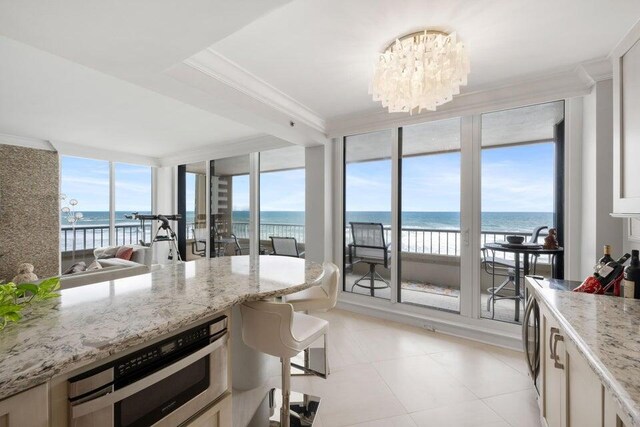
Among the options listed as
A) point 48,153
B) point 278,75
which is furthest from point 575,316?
point 48,153

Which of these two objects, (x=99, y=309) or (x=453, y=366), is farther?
(x=453, y=366)

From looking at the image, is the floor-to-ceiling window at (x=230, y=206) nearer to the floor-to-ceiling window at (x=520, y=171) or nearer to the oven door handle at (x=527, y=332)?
the floor-to-ceiling window at (x=520, y=171)

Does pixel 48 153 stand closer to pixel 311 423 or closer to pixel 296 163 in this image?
pixel 296 163

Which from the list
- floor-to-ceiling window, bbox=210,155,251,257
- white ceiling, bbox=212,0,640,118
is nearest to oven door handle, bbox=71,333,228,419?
white ceiling, bbox=212,0,640,118

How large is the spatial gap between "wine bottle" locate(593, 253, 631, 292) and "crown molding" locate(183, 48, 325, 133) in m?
2.72

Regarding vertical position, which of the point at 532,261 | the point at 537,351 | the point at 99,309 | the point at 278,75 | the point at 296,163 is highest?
the point at 278,75

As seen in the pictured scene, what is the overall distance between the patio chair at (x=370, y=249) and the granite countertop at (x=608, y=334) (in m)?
2.02

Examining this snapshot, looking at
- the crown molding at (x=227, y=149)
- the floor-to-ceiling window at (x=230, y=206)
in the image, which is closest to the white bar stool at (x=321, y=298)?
the crown molding at (x=227, y=149)

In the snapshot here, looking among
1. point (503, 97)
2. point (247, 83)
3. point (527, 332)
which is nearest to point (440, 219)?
point (503, 97)

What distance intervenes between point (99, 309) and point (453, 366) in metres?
2.56

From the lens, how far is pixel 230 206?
5.12 m

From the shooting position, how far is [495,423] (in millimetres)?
1720

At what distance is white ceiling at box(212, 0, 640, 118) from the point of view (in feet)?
5.13

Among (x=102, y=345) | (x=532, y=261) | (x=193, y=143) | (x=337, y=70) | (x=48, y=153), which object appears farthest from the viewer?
(x=193, y=143)
